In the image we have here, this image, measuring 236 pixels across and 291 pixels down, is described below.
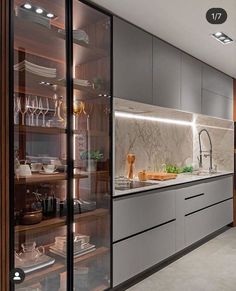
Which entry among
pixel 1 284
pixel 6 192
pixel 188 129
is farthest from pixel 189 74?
pixel 1 284

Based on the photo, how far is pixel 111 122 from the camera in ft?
8.00

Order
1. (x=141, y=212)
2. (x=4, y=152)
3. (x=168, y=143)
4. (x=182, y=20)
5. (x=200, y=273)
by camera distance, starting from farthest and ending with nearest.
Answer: (x=168, y=143)
(x=200, y=273)
(x=141, y=212)
(x=182, y=20)
(x=4, y=152)

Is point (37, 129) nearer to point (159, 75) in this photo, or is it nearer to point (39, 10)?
point (39, 10)

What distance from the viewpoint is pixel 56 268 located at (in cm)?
209

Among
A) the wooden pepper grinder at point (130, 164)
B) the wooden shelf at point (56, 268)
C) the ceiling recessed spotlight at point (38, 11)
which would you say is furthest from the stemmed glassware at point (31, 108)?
the wooden pepper grinder at point (130, 164)

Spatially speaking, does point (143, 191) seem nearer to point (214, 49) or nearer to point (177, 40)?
point (177, 40)

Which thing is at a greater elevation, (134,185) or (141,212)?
(134,185)

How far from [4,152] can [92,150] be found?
88 cm

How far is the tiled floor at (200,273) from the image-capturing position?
262cm

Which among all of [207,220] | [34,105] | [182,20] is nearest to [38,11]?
[34,105]

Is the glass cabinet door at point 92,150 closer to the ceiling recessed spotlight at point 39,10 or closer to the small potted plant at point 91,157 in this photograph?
the small potted plant at point 91,157

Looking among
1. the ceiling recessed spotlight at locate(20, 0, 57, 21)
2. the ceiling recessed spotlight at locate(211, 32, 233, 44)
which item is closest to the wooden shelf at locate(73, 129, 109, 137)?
the ceiling recessed spotlight at locate(20, 0, 57, 21)

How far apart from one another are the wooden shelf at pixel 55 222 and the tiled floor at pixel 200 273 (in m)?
0.80

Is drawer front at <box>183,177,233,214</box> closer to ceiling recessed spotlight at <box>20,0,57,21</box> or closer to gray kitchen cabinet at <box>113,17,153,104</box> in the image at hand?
gray kitchen cabinet at <box>113,17,153,104</box>
